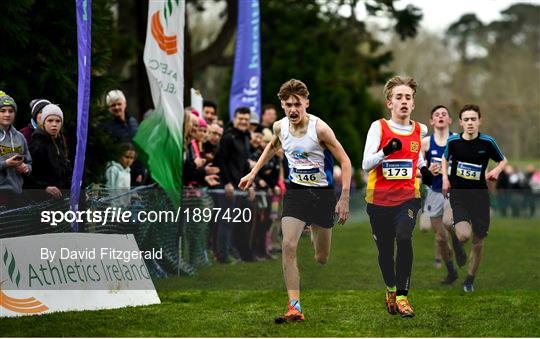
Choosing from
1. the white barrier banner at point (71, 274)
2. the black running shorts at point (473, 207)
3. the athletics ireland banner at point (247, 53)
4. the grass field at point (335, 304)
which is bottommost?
the grass field at point (335, 304)

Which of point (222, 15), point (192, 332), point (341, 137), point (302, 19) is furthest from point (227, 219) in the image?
point (341, 137)

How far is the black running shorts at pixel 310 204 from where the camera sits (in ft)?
30.8

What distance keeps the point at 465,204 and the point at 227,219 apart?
2618 millimetres

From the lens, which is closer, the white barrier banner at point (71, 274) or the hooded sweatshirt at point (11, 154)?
the white barrier banner at point (71, 274)

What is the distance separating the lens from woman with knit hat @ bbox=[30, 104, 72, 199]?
10.3m

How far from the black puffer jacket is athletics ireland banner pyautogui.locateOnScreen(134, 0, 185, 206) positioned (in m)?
1.31

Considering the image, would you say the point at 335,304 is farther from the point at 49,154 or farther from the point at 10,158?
the point at 10,158

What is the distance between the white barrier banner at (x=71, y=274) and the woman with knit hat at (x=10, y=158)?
49 cm

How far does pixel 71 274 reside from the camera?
966cm

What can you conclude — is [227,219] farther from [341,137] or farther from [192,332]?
[341,137]

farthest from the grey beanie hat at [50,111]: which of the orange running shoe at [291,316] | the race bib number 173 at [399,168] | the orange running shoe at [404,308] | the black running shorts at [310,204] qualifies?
the orange running shoe at [404,308]

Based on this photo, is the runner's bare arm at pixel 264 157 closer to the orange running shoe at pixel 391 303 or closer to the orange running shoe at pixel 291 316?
the orange running shoe at pixel 291 316

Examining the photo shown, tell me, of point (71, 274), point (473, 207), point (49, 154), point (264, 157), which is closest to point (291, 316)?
point (264, 157)

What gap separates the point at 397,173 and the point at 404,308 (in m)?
1.23
